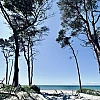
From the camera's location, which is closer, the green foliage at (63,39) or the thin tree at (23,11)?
the thin tree at (23,11)

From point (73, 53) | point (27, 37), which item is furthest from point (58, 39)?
point (27, 37)

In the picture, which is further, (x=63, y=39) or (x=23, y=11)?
(x=63, y=39)

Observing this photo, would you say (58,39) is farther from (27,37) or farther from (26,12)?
(26,12)

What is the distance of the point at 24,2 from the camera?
1312cm

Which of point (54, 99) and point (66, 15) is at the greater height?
point (66, 15)

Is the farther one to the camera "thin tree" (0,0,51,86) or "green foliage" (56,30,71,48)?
"green foliage" (56,30,71,48)

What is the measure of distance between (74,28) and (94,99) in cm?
677

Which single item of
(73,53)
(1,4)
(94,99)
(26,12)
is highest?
(1,4)

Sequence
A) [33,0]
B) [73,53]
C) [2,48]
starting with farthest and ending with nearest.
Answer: [2,48]
[73,53]
[33,0]

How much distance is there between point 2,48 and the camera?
2833 centimetres

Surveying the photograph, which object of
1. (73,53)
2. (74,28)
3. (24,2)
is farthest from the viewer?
(73,53)

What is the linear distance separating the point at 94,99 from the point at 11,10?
31.0ft

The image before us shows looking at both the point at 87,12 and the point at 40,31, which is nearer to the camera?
the point at 87,12

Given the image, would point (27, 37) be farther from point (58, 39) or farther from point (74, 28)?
point (74, 28)
